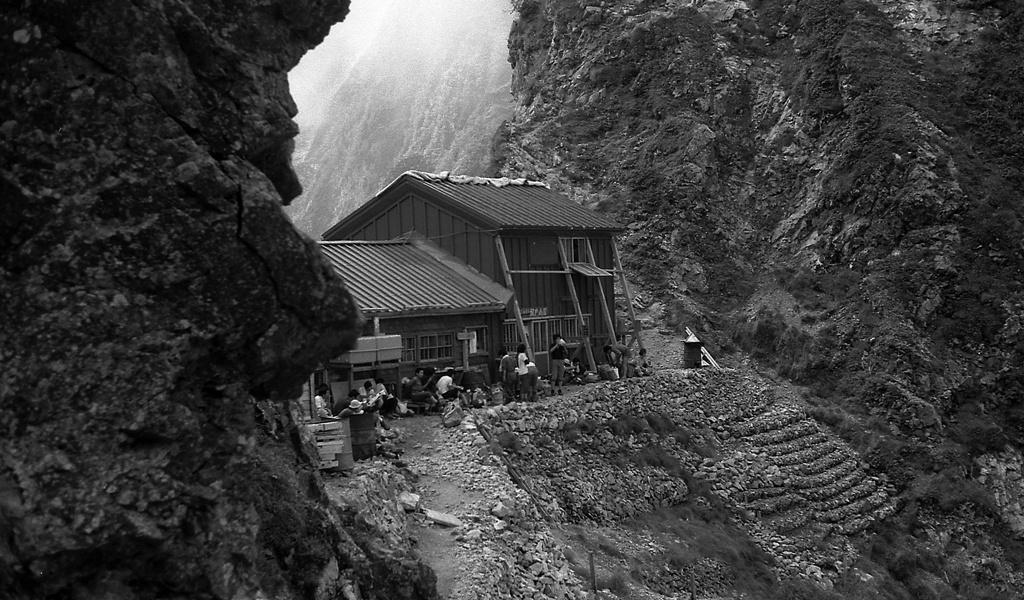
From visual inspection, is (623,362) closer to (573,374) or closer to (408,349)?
(573,374)

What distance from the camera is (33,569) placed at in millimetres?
7016

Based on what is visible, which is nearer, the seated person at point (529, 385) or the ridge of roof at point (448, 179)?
the seated person at point (529, 385)

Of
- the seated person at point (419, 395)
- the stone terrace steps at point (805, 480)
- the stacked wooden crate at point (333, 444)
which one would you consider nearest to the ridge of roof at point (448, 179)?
the seated person at point (419, 395)

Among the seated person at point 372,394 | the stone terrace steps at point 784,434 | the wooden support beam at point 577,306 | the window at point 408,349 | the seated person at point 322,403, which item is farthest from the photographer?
the stone terrace steps at point 784,434

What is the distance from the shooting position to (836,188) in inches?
1642

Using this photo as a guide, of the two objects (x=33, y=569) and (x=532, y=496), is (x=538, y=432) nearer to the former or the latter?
(x=532, y=496)

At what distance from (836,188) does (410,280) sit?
25102 mm

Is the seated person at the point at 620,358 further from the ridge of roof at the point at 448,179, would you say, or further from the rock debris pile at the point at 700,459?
the ridge of roof at the point at 448,179

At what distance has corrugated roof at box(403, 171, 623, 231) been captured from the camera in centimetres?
2778

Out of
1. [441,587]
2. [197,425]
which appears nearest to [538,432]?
[441,587]

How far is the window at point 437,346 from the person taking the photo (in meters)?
24.0

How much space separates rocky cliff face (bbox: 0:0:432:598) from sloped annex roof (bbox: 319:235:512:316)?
13.6m

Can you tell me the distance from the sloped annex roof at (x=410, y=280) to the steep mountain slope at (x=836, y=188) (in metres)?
14.8

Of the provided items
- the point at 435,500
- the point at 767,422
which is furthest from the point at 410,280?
the point at 767,422
